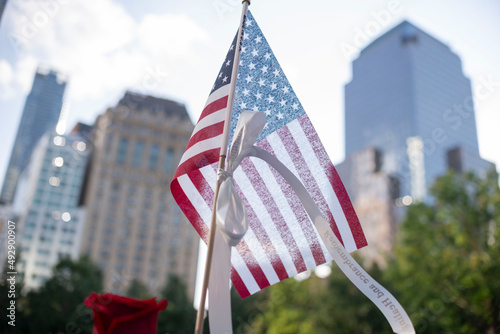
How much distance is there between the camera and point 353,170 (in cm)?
9538

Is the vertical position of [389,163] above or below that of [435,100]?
below

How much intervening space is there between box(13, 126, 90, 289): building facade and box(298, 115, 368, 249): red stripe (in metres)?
76.5

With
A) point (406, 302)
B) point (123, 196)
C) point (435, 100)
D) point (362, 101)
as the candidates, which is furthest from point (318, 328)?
point (362, 101)

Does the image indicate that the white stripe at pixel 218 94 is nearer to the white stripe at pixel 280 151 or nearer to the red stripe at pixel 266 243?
the white stripe at pixel 280 151

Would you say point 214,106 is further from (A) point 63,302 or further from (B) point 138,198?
(B) point 138,198

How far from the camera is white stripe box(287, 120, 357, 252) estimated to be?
4.39m

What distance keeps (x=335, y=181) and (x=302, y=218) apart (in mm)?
477

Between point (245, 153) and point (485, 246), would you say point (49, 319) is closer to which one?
point (485, 246)

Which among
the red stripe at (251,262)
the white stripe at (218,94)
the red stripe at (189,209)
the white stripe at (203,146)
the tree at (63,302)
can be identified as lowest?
the tree at (63,302)

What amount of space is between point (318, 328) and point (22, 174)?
291ft

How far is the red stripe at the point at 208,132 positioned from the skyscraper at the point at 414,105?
2877 inches

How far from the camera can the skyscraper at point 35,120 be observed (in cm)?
9219

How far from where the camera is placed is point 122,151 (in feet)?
257

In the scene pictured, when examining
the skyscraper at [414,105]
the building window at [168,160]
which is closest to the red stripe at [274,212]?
the skyscraper at [414,105]
